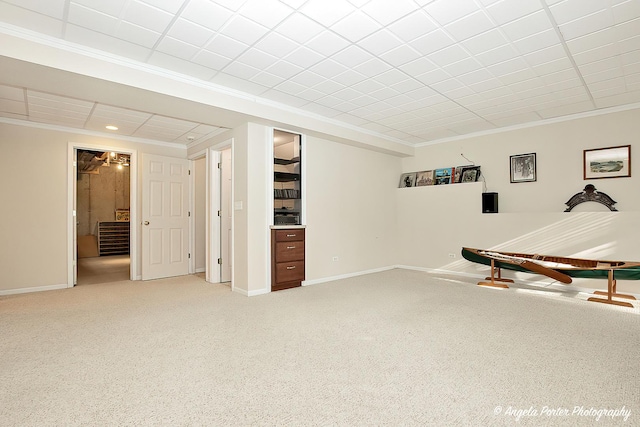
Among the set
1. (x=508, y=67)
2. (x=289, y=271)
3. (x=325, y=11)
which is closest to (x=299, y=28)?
(x=325, y=11)

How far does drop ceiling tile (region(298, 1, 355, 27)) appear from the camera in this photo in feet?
7.84

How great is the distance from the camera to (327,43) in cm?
290

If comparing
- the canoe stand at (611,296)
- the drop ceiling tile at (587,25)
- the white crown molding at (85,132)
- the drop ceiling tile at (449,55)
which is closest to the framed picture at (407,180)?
the canoe stand at (611,296)

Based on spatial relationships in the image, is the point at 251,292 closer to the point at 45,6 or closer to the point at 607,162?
the point at 45,6

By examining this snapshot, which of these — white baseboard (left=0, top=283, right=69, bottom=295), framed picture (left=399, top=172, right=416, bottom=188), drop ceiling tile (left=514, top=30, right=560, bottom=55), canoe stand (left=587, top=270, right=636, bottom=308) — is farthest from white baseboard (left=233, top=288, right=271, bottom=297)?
canoe stand (left=587, top=270, right=636, bottom=308)

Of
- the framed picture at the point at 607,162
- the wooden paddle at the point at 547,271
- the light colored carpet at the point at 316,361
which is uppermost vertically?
the framed picture at the point at 607,162

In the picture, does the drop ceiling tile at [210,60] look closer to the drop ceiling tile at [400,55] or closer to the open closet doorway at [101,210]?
the drop ceiling tile at [400,55]

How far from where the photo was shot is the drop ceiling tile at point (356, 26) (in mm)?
2549

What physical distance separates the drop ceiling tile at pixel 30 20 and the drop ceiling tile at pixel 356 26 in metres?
2.21

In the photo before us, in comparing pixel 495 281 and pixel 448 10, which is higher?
pixel 448 10

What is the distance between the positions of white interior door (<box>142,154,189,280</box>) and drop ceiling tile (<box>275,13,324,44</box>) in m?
4.05

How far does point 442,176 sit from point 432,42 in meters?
3.80

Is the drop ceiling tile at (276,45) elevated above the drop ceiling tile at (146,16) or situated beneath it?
elevated above

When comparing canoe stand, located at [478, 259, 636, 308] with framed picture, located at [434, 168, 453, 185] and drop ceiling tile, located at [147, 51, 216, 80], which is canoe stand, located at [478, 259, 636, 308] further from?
drop ceiling tile, located at [147, 51, 216, 80]
